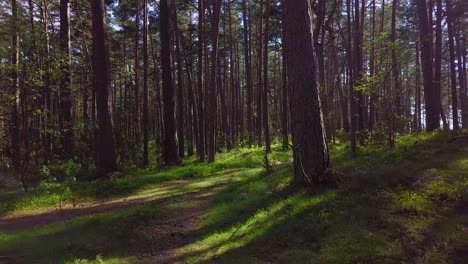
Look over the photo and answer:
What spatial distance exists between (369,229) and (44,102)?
21.4 meters

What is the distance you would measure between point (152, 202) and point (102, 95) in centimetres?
486

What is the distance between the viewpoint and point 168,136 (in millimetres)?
17078

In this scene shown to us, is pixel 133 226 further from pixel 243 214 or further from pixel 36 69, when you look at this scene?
pixel 36 69

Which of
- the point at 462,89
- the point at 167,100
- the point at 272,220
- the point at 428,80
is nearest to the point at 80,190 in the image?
the point at 167,100

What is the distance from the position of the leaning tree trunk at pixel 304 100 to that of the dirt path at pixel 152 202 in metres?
2.57

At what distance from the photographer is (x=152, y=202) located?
10.5m

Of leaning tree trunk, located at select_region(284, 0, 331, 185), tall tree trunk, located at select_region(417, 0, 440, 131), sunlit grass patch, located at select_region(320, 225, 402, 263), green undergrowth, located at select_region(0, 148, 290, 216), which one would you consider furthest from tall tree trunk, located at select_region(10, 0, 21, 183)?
tall tree trunk, located at select_region(417, 0, 440, 131)

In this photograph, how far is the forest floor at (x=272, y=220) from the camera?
6.07m

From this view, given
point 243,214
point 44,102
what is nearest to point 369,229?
point 243,214

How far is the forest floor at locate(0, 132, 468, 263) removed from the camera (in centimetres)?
607

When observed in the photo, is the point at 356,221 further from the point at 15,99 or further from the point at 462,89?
the point at 462,89

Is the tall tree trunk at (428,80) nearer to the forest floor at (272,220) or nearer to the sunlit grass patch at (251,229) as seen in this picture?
the forest floor at (272,220)

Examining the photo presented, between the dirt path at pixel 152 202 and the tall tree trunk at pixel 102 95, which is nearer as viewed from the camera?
the dirt path at pixel 152 202

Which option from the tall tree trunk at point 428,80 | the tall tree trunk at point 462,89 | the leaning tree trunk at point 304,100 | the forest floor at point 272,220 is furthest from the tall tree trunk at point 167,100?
the tall tree trunk at point 462,89
